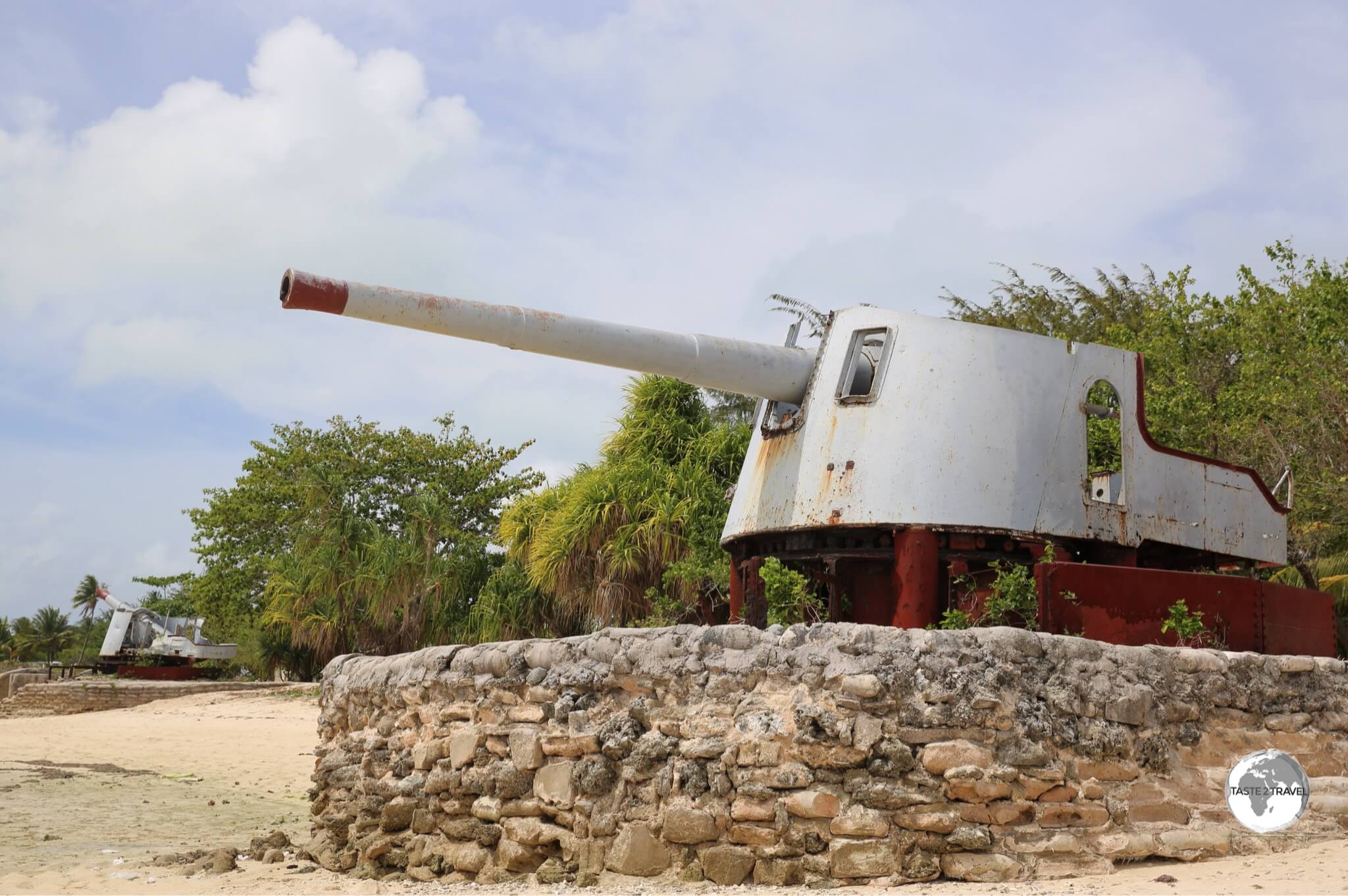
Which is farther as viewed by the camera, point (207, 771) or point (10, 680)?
→ point (10, 680)

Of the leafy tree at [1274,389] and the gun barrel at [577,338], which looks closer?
the gun barrel at [577,338]

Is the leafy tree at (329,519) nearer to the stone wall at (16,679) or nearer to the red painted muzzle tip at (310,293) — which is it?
the stone wall at (16,679)

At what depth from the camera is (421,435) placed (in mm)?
28156

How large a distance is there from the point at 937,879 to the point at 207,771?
9.76 meters

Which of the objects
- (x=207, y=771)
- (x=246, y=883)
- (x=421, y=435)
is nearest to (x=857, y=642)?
(x=246, y=883)

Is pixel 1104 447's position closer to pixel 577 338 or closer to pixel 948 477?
pixel 948 477

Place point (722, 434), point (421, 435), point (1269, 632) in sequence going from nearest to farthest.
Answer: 1. point (1269, 632)
2. point (722, 434)
3. point (421, 435)

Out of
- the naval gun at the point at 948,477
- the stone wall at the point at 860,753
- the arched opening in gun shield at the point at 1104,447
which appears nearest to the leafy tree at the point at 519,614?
the arched opening in gun shield at the point at 1104,447

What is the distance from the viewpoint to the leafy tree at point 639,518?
1417 cm

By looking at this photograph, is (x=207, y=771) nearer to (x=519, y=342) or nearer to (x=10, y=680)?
(x=519, y=342)

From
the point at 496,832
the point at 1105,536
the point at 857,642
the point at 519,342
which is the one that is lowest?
the point at 496,832

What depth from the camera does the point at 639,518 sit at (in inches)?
579

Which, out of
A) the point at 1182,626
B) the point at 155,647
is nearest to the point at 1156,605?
the point at 1182,626

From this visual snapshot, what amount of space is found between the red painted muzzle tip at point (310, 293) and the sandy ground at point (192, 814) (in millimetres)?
2754
